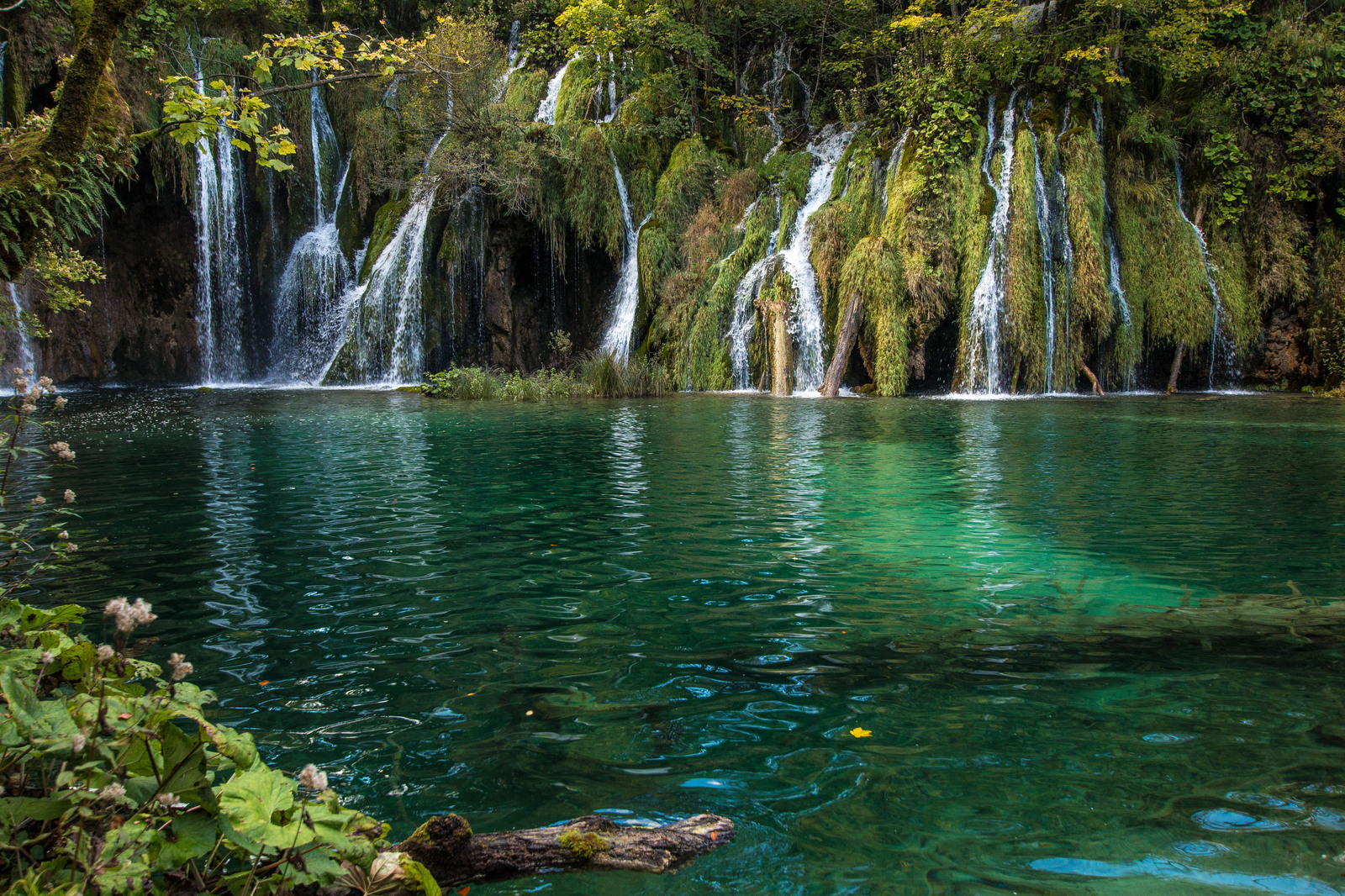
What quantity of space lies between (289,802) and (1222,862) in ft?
7.57

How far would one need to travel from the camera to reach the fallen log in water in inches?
76.0

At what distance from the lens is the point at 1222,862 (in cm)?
217

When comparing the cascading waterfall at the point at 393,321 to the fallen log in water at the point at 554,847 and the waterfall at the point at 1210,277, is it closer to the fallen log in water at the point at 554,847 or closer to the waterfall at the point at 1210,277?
the waterfall at the point at 1210,277

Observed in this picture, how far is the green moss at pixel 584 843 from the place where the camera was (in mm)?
2057

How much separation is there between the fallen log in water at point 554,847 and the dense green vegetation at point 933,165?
15825mm

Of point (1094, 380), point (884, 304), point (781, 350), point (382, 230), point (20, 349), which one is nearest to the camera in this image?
point (884, 304)

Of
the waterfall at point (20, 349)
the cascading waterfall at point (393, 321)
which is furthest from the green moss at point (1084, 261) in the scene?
the waterfall at point (20, 349)

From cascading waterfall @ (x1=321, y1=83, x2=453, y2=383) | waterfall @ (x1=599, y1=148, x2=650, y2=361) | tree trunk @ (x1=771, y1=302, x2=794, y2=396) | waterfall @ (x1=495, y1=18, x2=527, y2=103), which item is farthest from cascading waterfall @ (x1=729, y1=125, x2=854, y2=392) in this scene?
waterfall @ (x1=495, y1=18, x2=527, y2=103)

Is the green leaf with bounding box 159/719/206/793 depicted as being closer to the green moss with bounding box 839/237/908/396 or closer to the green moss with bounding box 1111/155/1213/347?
the green moss with bounding box 839/237/908/396

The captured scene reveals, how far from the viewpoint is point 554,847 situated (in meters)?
2.06

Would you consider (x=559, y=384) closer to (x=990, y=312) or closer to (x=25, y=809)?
(x=990, y=312)

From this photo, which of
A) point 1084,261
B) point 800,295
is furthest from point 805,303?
point 1084,261

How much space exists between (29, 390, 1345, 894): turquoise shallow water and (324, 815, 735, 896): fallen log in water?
70 mm

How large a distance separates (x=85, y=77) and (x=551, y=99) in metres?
23.8
